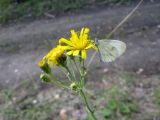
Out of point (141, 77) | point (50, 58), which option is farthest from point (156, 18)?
point (50, 58)

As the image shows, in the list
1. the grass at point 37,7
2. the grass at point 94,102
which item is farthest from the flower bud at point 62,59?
the grass at point 37,7

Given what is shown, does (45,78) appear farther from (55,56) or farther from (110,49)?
(110,49)

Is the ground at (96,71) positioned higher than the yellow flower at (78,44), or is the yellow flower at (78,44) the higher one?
the yellow flower at (78,44)

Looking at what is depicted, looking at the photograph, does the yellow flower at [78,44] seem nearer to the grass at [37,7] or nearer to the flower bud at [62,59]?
the flower bud at [62,59]

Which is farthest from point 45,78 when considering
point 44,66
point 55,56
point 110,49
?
point 110,49

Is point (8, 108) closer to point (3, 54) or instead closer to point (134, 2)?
point (3, 54)
